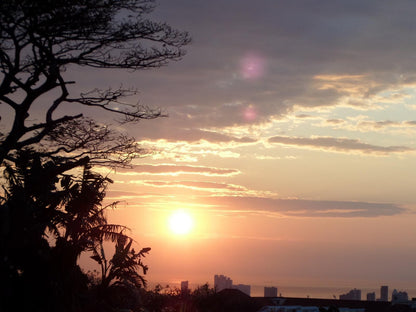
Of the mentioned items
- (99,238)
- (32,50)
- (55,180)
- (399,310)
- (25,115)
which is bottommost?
(399,310)

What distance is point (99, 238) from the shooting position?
2302 centimetres

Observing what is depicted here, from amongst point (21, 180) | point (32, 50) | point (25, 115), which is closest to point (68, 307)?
point (21, 180)

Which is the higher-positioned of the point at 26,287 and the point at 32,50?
the point at 32,50

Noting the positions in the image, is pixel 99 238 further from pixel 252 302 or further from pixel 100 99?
pixel 252 302

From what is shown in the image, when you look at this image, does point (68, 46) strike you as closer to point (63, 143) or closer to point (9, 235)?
point (63, 143)

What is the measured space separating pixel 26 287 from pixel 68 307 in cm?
127

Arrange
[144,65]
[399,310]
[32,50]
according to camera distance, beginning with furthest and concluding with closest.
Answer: [399,310] → [144,65] → [32,50]

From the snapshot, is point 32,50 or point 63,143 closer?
point 32,50

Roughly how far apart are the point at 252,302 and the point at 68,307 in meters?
37.4

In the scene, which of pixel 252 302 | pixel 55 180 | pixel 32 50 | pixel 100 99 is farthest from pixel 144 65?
pixel 252 302

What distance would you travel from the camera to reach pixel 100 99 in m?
19.5

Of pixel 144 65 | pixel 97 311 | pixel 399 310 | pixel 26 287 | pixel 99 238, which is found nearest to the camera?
pixel 26 287

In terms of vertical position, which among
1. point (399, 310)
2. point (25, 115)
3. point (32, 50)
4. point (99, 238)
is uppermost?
point (32, 50)

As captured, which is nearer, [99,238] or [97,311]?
[97,311]
